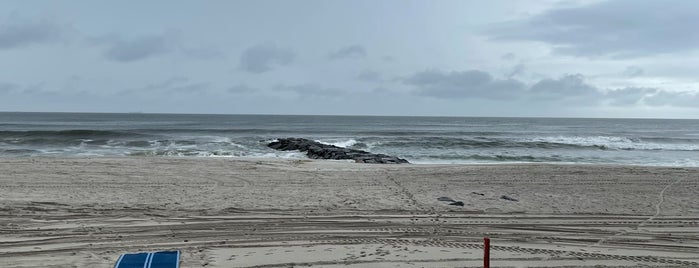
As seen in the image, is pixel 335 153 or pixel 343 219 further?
pixel 335 153

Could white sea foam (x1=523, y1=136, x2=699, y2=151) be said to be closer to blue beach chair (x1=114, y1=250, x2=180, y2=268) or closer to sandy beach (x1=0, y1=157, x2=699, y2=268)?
sandy beach (x1=0, y1=157, x2=699, y2=268)

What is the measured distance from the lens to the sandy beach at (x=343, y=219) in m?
6.56

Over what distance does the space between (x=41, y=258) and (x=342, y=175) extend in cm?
980

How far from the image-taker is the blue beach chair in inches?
234

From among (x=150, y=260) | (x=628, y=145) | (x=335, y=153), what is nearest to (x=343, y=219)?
(x=150, y=260)

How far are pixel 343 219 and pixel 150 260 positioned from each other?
3.37 m

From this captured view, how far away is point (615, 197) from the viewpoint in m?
11.6

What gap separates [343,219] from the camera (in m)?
8.69

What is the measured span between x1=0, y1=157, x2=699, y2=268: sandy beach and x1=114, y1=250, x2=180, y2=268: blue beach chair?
0.57ft

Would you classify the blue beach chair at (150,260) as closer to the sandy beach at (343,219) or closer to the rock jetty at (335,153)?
the sandy beach at (343,219)

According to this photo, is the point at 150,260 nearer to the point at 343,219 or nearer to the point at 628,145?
the point at 343,219

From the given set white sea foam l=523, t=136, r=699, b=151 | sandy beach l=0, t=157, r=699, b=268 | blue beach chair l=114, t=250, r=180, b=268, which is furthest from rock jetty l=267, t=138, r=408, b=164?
white sea foam l=523, t=136, r=699, b=151

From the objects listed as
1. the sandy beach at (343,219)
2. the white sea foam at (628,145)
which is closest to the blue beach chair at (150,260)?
the sandy beach at (343,219)

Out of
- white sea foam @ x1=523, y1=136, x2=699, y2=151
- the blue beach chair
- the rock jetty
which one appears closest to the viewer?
the blue beach chair
